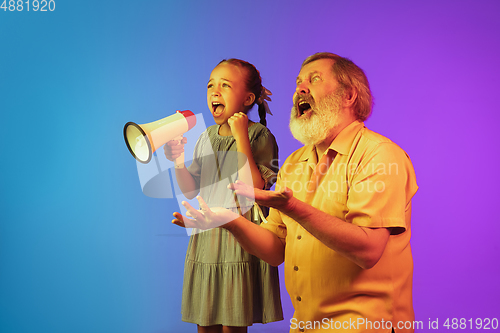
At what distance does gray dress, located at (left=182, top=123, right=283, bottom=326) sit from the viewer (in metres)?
1.80

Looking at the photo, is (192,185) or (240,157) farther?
(192,185)

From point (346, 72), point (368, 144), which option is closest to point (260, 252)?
point (368, 144)

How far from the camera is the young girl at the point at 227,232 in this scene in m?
1.79

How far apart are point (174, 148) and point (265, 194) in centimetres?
86

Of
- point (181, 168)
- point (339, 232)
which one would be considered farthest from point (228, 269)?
point (339, 232)

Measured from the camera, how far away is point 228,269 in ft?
5.97

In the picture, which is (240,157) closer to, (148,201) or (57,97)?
(148,201)

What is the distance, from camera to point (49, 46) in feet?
11.7

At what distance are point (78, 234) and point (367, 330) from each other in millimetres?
2876

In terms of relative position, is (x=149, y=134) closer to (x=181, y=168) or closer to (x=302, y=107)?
(x=181, y=168)

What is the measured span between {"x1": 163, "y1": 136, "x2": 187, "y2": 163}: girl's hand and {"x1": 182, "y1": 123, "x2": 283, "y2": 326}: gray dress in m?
0.15

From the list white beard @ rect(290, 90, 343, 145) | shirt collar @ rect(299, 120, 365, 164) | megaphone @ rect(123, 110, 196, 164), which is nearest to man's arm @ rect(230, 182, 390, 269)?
shirt collar @ rect(299, 120, 365, 164)

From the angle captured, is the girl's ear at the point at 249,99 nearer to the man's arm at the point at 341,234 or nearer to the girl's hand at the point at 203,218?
the girl's hand at the point at 203,218

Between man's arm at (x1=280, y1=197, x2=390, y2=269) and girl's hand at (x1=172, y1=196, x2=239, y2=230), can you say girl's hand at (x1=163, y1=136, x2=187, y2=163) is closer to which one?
girl's hand at (x1=172, y1=196, x2=239, y2=230)
